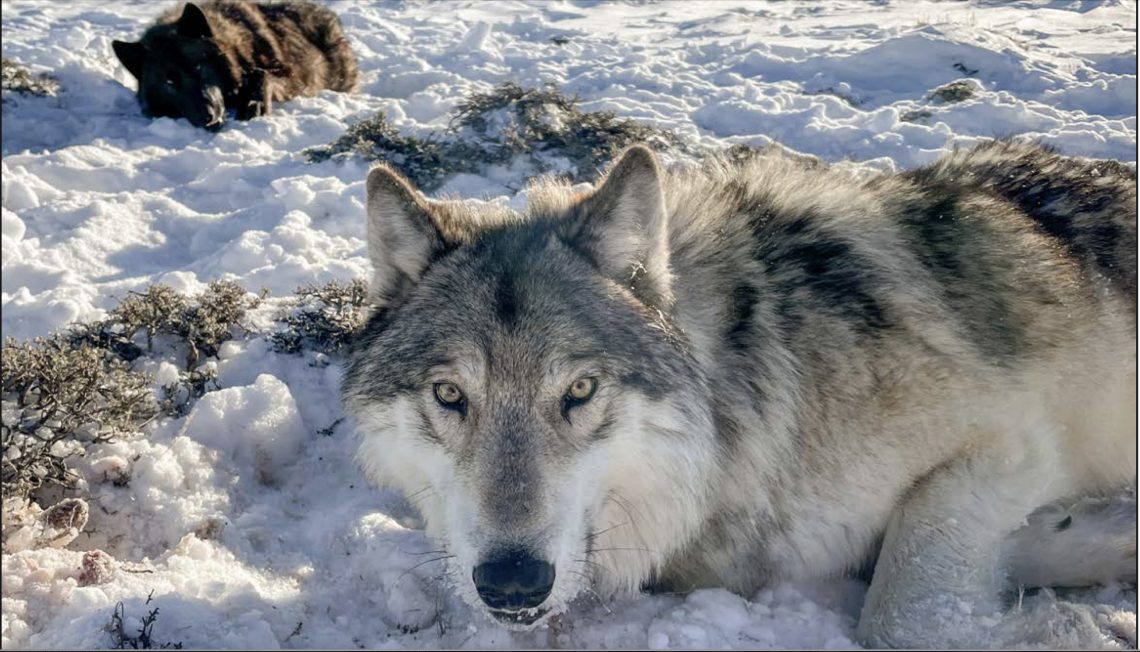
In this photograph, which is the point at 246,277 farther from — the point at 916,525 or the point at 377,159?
the point at 916,525

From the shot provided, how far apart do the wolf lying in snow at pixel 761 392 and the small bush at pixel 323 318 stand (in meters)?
1.56

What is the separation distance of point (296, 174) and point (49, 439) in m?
3.67

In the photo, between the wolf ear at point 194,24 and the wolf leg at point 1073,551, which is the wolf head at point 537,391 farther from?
the wolf ear at point 194,24

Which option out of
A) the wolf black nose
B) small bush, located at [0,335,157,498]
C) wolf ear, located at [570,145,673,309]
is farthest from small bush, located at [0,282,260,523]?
wolf ear, located at [570,145,673,309]

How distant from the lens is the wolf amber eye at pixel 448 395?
8.67 ft

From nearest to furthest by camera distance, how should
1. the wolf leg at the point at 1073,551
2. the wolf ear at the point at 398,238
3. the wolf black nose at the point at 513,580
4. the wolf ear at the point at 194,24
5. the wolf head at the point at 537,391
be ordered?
the wolf black nose at the point at 513,580 → the wolf head at the point at 537,391 → the wolf ear at the point at 398,238 → the wolf leg at the point at 1073,551 → the wolf ear at the point at 194,24

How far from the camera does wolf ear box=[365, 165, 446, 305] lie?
9.29ft

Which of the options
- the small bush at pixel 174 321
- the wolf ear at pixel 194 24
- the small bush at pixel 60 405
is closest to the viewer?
the small bush at pixel 60 405

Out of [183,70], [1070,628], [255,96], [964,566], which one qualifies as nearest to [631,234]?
[964,566]

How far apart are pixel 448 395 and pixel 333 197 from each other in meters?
3.77

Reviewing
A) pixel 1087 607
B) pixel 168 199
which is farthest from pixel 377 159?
pixel 1087 607

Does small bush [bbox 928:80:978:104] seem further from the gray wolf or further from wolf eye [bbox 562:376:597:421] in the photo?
the gray wolf

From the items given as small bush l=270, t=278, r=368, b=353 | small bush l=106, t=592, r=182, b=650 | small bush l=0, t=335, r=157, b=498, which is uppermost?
small bush l=106, t=592, r=182, b=650

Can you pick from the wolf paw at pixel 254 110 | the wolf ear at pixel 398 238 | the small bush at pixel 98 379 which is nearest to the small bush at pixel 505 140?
the wolf paw at pixel 254 110
